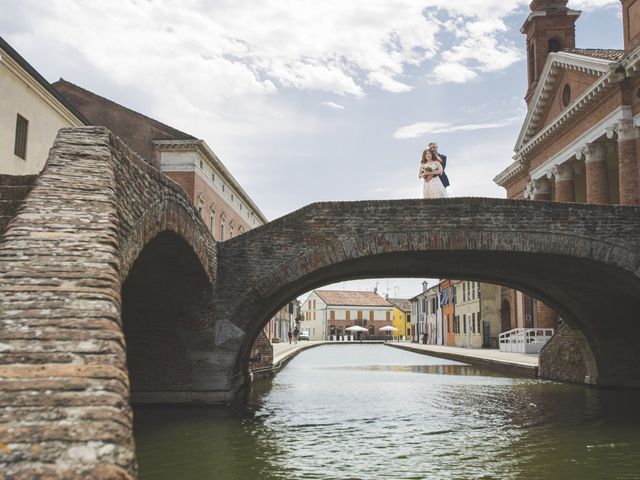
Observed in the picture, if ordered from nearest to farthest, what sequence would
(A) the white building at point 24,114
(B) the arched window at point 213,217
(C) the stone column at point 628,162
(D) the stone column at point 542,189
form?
1. (A) the white building at point 24,114
2. (C) the stone column at point 628,162
3. (D) the stone column at point 542,189
4. (B) the arched window at point 213,217

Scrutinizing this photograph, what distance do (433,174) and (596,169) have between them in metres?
11.4

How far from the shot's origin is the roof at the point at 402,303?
9726cm

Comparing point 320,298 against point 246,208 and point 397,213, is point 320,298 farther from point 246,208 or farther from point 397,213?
point 397,213

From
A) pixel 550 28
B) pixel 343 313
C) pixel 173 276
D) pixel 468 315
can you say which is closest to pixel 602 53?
pixel 550 28

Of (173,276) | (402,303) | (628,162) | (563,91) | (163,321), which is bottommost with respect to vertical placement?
(163,321)

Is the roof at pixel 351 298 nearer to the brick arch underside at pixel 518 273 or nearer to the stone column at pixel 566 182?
the stone column at pixel 566 182

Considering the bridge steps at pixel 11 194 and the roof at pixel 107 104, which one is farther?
the roof at pixel 107 104

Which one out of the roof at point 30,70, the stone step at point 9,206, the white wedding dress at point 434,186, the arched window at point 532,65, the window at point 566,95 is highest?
the arched window at point 532,65

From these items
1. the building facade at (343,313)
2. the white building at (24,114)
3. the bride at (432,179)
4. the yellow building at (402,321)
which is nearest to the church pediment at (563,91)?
the bride at (432,179)

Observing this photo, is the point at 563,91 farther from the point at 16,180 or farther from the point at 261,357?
the point at 16,180

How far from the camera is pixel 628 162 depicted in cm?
2067

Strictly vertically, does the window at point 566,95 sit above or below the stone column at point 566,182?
above

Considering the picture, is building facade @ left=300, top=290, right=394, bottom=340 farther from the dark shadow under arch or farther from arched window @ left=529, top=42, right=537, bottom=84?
the dark shadow under arch

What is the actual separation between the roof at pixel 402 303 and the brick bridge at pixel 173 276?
79.6 metres
